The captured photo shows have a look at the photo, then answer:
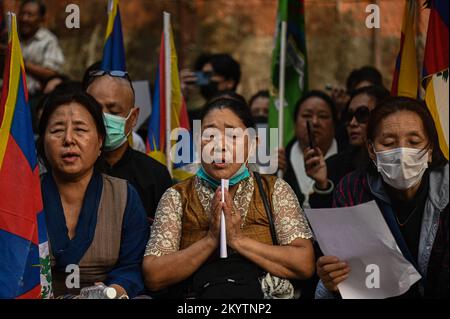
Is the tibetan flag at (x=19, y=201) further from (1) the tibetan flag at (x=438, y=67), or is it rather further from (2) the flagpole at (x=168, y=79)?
(1) the tibetan flag at (x=438, y=67)

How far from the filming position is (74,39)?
11883mm

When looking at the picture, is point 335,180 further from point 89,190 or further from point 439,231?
point 89,190

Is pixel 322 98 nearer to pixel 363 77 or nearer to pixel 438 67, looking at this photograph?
pixel 363 77

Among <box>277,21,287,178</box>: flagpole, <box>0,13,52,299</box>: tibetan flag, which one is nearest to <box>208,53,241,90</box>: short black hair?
<box>277,21,287,178</box>: flagpole

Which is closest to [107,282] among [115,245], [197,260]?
[115,245]

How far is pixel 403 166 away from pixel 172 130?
2279 mm

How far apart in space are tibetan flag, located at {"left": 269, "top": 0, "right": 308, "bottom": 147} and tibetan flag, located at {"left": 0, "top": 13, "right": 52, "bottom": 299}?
108 inches

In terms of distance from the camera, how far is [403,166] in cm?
491

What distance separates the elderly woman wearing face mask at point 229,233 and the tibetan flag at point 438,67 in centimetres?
90

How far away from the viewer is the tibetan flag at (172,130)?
6.58m

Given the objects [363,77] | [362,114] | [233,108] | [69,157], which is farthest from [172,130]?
[363,77]

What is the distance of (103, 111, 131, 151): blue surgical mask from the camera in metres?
5.69

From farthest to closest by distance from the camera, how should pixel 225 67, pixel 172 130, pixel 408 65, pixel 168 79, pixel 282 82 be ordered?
pixel 225 67 < pixel 282 82 < pixel 172 130 < pixel 168 79 < pixel 408 65

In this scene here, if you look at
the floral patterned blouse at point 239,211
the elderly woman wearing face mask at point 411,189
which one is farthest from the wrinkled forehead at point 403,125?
the floral patterned blouse at point 239,211
